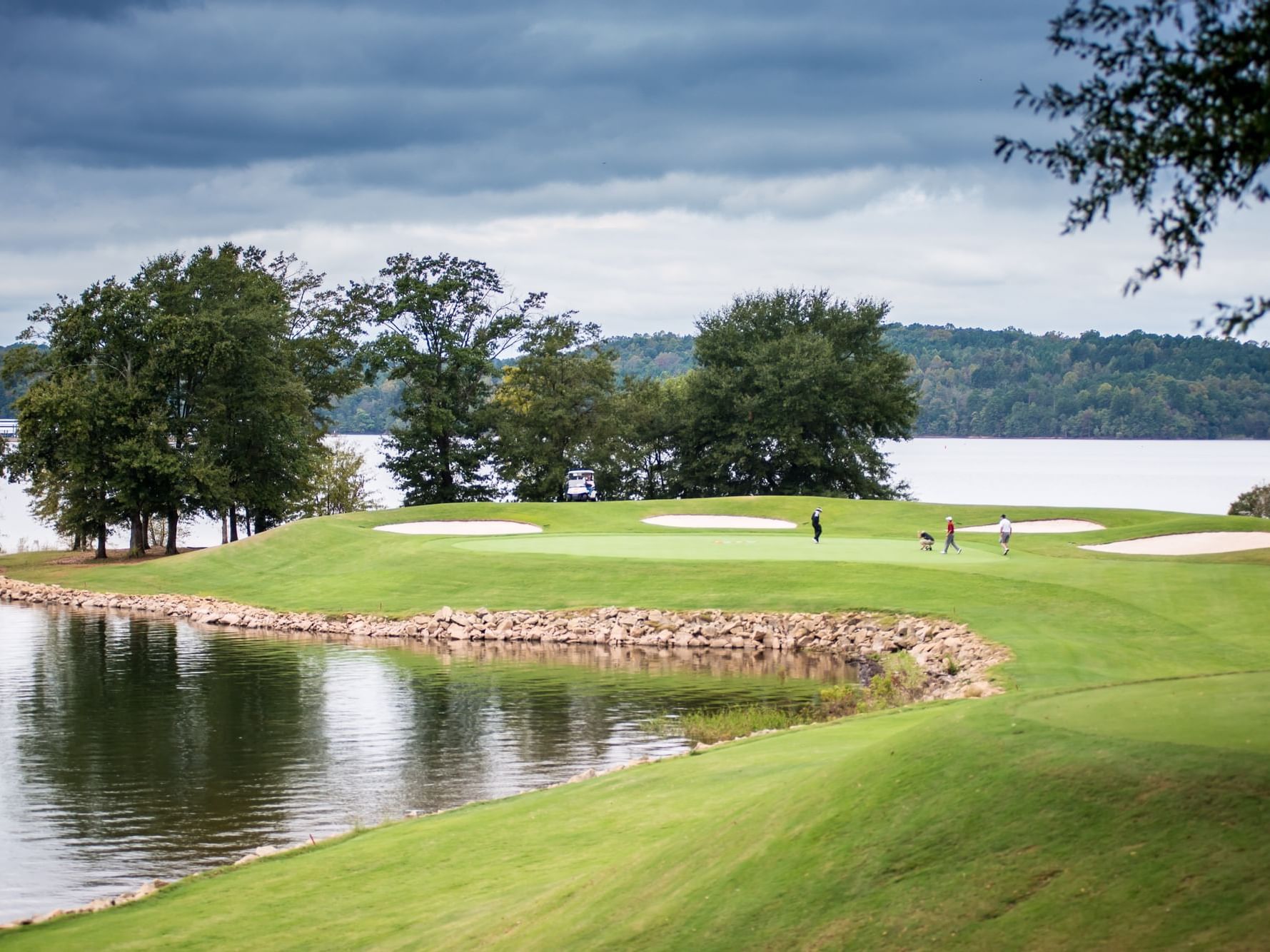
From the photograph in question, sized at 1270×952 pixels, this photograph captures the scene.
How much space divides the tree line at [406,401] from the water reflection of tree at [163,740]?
21.0m

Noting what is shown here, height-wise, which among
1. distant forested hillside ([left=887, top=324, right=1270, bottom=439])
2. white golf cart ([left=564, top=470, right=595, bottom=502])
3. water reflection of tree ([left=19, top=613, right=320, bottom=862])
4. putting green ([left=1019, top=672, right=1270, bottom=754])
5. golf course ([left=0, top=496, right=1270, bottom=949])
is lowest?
water reflection of tree ([left=19, top=613, right=320, bottom=862])

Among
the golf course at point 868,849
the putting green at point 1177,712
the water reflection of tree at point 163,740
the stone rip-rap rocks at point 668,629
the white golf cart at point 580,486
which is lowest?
the water reflection of tree at point 163,740

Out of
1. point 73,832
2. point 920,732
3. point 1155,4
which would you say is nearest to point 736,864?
point 920,732

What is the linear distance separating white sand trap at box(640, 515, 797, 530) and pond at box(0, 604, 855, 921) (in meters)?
16.2

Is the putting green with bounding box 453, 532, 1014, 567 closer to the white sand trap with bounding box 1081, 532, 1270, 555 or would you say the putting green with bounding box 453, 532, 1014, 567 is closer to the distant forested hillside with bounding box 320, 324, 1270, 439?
the white sand trap with bounding box 1081, 532, 1270, 555

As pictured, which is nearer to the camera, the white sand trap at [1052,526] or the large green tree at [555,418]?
the white sand trap at [1052,526]

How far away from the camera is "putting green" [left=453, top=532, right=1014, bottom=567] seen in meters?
37.6

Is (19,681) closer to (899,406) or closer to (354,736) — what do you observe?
(354,736)

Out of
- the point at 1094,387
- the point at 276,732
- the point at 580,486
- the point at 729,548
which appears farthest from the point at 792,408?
the point at 1094,387

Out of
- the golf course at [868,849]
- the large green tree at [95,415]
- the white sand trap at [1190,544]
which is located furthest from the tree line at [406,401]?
the golf course at [868,849]

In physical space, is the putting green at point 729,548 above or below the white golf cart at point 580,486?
below

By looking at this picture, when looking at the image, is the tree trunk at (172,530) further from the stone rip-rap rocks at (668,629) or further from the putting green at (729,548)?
the putting green at (729,548)

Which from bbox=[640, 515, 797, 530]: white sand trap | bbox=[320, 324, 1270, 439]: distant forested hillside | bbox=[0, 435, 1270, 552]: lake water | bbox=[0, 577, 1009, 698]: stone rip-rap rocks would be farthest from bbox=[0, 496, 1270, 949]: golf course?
bbox=[320, 324, 1270, 439]: distant forested hillside

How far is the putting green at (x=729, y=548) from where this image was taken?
37625mm
